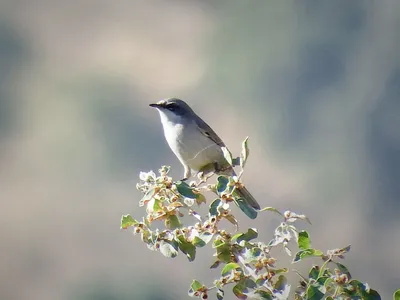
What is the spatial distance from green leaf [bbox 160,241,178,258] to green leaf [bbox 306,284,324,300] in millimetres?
269

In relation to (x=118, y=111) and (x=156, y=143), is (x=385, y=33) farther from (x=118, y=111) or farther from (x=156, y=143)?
(x=156, y=143)

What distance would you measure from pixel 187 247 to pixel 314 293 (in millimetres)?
296

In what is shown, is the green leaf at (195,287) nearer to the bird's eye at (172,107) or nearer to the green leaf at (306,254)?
the green leaf at (306,254)

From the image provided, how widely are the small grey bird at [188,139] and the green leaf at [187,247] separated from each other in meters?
1.71

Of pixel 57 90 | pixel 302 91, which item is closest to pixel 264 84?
pixel 302 91

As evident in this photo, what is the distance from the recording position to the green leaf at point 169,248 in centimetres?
190

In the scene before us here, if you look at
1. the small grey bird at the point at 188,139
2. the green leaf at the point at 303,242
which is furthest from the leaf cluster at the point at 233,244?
the small grey bird at the point at 188,139

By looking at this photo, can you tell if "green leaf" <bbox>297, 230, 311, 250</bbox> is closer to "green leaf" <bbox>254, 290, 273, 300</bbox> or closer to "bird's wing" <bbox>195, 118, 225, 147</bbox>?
"green leaf" <bbox>254, 290, 273, 300</bbox>

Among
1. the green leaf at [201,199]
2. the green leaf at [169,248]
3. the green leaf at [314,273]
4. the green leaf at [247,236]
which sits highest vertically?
the green leaf at [201,199]

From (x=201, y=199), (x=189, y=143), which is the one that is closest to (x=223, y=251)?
(x=201, y=199)

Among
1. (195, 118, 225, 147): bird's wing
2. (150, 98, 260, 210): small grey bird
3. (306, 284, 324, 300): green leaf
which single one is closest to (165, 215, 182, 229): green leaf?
(306, 284, 324, 300): green leaf

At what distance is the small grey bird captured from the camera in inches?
150

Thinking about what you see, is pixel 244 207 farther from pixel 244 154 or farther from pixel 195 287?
pixel 195 287

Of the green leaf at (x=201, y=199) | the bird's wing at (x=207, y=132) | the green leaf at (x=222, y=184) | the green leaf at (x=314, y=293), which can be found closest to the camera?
the green leaf at (x=314, y=293)
